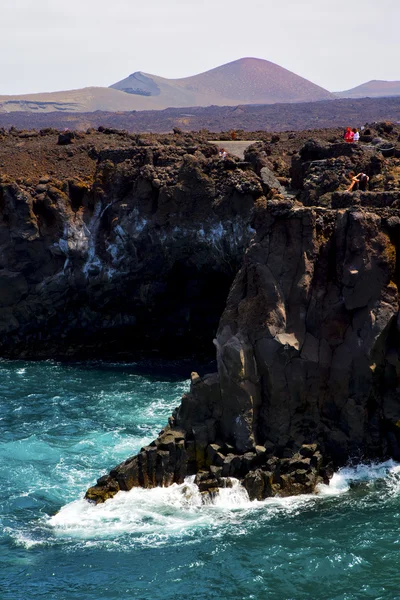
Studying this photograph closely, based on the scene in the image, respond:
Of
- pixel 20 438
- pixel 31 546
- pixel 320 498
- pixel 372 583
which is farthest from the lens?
pixel 20 438

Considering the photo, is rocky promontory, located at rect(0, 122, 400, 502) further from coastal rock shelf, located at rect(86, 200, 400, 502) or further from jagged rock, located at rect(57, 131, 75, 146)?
jagged rock, located at rect(57, 131, 75, 146)

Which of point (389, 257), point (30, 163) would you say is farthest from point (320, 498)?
point (30, 163)

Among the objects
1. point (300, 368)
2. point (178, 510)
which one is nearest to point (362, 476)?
point (300, 368)

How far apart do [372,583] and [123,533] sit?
9347 mm

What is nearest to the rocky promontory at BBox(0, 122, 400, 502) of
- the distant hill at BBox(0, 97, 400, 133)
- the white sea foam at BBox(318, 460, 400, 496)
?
the white sea foam at BBox(318, 460, 400, 496)

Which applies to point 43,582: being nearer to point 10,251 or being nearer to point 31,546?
point 31,546

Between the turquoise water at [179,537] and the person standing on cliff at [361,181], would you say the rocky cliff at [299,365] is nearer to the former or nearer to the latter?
the turquoise water at [179,537]

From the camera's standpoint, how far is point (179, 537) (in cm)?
3100

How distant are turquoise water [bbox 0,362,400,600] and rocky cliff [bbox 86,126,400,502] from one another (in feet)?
3.95

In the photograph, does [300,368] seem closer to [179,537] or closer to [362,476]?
[362,476]

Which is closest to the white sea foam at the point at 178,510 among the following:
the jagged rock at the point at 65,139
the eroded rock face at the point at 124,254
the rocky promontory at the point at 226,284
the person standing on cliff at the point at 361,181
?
the rocky promontory at the point at 226,284

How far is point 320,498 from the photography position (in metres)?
33.2

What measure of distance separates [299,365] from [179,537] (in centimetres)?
865

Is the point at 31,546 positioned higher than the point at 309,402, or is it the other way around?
the point at 309,402
